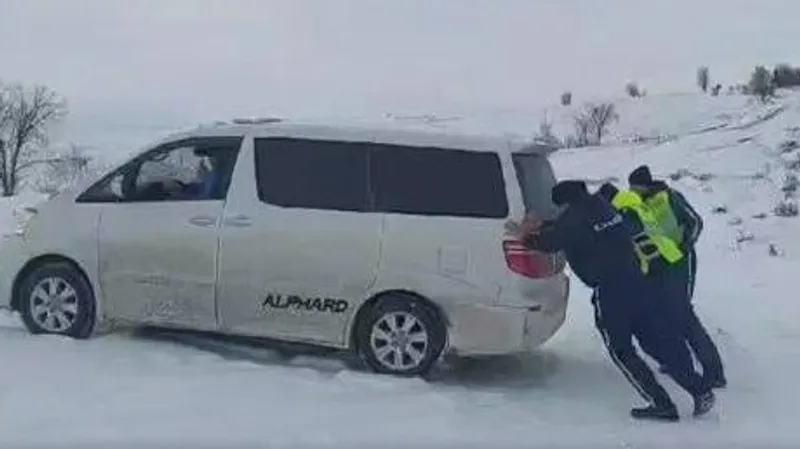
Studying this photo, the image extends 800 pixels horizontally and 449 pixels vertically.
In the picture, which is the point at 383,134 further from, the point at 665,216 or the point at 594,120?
the point at 594,120

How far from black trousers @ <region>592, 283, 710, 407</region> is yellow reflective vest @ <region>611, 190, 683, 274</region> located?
206mm

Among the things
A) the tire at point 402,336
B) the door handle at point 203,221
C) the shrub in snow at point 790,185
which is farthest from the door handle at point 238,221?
the shrub in snow at point 790,185

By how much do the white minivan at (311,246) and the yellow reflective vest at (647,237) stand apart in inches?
29.5

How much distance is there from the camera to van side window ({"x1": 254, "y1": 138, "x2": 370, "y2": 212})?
31.0 feet

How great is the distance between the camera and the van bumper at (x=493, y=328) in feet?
29.7

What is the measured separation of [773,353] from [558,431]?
3532mm

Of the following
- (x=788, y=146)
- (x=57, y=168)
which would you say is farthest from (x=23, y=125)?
(x=788, y=146)

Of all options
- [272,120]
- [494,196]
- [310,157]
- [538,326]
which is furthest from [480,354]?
[272,120]

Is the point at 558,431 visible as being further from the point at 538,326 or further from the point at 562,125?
the point at 562,125

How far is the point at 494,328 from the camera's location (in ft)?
29.8

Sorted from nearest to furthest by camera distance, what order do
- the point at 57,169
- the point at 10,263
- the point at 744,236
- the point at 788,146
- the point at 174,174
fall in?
the point at 174,174 < the point at 10,263 < the point at 744,236 < the point at 788,146 < the point at 57,169

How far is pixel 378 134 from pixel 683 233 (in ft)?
A: 7.33

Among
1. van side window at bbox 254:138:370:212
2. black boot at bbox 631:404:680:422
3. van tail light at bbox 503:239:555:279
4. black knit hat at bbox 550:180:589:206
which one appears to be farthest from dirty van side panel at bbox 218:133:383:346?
black boot at bbox 631:404:680:422

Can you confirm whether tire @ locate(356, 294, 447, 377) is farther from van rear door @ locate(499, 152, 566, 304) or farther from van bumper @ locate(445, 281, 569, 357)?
van rear door @ locate(499, 152, 566, 304)
